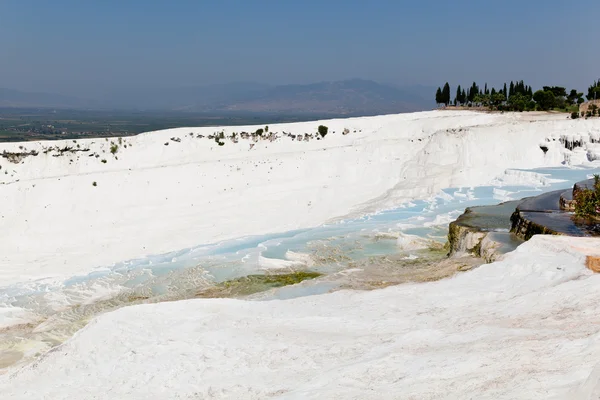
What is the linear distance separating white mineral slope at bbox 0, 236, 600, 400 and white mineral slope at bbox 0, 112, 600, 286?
35.0 feet

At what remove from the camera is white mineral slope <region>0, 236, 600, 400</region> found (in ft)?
23.0

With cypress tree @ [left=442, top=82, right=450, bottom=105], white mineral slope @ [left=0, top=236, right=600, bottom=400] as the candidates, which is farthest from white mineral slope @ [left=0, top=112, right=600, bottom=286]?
cypress tree @ [left=442, top=82, right=450, bottom=105]

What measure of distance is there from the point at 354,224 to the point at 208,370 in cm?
1633

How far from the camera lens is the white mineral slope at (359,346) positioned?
7.00 meters

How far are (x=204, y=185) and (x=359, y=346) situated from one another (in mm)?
23418

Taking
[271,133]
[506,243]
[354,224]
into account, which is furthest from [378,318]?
[271,133]

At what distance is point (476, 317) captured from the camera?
9789mm

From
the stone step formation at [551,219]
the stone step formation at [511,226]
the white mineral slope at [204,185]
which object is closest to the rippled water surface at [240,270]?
the stone step formation at [511,226]

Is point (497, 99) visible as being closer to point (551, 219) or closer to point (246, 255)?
point (551, 219)

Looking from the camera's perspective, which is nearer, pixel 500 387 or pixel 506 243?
pixel 500 387

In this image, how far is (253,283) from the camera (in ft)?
51.4

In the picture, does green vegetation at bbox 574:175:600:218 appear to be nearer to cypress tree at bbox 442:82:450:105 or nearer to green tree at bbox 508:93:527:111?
green tree at bbox 508:93:527:111

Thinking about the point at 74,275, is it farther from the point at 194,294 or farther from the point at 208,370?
the point at 208,370

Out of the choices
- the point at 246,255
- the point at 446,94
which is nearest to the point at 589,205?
the point at 246,255
